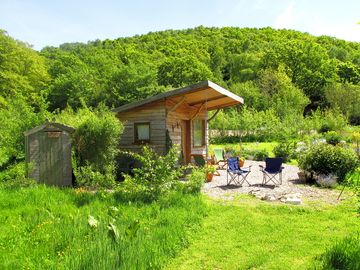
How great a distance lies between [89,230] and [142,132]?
723 cm

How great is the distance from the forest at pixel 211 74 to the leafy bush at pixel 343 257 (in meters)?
13.7

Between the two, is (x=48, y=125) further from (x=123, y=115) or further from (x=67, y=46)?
(x=67, y=46)

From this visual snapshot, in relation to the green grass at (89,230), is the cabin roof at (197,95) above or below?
above

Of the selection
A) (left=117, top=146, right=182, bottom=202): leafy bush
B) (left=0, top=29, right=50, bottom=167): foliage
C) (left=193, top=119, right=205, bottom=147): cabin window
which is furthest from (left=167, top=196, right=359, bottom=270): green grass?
(left=0, top=29, right=50, bottom=167): foliage

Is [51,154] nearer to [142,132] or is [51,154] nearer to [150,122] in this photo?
Result: [142,132]

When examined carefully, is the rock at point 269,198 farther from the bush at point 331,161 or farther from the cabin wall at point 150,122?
the cabin wall at point 150,122

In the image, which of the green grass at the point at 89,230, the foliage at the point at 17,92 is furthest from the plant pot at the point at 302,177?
the foliage at the point at 17,92

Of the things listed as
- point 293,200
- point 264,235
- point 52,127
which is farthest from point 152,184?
point 52,127

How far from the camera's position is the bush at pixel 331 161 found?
10109mm

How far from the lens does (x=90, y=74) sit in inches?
1756

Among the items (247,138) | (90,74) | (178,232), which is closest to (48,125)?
(178,232)

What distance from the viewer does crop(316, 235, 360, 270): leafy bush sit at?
4.12 m

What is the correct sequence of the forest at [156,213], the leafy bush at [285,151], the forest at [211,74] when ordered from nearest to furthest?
the forest at [156,213]
the leafy bush at [285,151]
the forest at [211,74]

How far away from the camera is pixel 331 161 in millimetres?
10109
